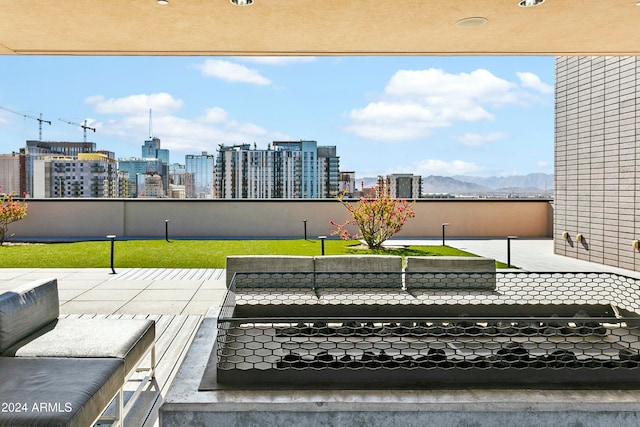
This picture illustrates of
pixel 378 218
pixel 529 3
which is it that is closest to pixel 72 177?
pixel 378 218

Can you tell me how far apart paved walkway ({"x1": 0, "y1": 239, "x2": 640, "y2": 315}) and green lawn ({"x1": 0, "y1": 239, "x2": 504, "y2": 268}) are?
0.58 m

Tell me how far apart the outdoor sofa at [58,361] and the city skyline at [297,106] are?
144ft

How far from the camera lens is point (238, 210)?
11.3 meters

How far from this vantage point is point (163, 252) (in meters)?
8.23

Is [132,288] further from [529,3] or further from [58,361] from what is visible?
[529,3]

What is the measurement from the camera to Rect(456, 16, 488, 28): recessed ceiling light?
11.0ft

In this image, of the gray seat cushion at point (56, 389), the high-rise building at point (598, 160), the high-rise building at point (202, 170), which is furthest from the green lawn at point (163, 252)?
the high-rise building at point (202, 170)

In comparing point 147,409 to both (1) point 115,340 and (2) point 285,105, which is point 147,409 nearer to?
(1) point 115,340

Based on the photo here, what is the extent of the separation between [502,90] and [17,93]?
106 m

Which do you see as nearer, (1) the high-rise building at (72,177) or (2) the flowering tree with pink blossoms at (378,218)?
(2) the flowering tree with pink blossoms at (378,218)

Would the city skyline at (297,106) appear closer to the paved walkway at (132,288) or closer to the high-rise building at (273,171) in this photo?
the high-rise building at (273,171)

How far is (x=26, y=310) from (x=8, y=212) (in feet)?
28.9

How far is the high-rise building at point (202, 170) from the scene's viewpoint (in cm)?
2864

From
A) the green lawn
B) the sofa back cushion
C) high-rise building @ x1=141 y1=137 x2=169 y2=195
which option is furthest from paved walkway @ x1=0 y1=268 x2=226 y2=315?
high-rise building @ x1=141 y1=137 x2=169 y2=195
